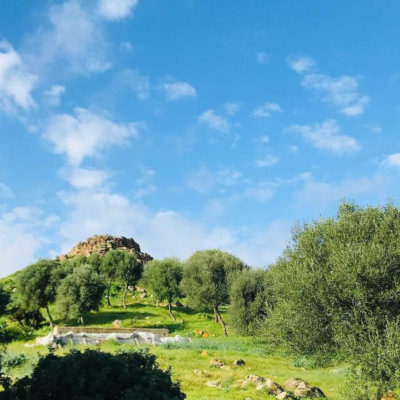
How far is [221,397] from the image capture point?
835 inches

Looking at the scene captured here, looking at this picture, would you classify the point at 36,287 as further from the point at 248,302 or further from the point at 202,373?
the point at 202,373

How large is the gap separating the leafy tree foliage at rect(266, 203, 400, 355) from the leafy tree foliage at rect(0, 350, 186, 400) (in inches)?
579

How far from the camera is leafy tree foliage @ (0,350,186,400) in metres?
11.1

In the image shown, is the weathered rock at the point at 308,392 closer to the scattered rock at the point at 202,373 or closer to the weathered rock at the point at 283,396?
the weathered rock at the point at 283,396

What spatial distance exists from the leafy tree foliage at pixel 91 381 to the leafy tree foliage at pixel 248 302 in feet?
133

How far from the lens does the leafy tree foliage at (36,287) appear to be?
201 ft

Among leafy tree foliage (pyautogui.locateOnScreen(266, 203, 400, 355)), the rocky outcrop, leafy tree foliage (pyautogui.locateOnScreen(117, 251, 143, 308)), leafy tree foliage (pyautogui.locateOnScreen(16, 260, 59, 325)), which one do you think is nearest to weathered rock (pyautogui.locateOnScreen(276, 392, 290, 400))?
leafy tree foliage (pyautogui.locateOnScreen(266, 203, 400, 355))

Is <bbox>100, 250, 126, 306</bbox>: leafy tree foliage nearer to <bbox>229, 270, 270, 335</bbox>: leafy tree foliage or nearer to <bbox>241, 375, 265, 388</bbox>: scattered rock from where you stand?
<bbox>229, 270, 270, 335</bbox>: leafy tree foliage

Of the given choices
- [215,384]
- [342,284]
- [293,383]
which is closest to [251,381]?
[215,384]

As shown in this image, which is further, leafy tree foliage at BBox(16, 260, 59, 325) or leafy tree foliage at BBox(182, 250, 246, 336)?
leafy tree foliage at BBox(182, 250, 246, 336)

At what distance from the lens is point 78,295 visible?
5984cm

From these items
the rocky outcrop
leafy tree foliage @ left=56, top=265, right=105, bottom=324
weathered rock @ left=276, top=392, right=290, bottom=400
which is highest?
the rocky outcrop

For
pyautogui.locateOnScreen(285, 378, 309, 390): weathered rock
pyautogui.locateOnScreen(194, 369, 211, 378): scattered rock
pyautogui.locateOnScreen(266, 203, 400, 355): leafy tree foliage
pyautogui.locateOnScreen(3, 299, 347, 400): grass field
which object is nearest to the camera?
pyautogui.locateOnScreen(3, 299, 347, 400): grass field

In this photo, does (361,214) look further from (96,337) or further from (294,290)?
(96,337)
